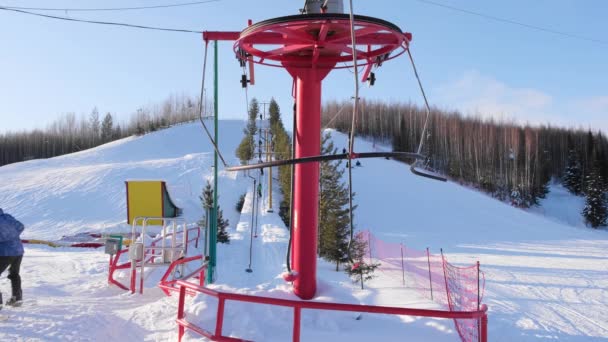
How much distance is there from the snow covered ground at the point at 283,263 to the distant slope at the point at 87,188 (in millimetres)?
149

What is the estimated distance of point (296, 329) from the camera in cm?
409

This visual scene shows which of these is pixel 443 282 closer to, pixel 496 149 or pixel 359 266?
pixel 359 266

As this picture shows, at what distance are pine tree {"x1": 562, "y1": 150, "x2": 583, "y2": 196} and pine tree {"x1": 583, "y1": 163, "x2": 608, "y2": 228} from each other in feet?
46.5

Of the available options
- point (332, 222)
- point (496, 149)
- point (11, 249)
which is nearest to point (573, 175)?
point (496, 149)

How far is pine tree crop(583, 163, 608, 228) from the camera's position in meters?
45.2

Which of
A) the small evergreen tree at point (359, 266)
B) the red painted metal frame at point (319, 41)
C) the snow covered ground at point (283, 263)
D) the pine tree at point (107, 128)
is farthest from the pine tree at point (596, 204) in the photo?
the pine tree at point (107, 128)

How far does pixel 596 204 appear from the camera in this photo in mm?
45406

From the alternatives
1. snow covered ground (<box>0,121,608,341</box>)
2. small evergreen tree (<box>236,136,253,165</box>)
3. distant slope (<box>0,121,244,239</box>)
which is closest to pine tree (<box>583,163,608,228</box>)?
snow covered ground (<box>0,121,608,341</box>)

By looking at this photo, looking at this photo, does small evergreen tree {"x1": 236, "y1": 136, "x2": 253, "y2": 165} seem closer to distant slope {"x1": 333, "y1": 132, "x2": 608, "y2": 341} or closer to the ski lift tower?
distant slope {"x1": 333, "y1": 132, "x2": 608, "y2": 341}

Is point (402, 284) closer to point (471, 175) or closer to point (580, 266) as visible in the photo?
point (580, 266)

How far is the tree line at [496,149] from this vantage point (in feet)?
190

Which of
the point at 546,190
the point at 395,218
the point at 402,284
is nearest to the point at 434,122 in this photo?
the point at 546,190

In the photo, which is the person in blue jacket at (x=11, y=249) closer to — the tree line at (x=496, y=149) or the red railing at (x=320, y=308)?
the red railing at (x=320, y=308)

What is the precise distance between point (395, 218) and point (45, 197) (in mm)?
27275
